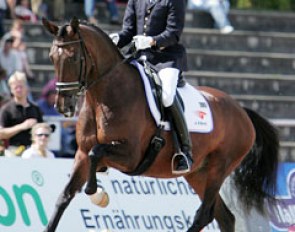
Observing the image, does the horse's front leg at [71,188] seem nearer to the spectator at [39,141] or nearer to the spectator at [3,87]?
the spectator at [39,141]

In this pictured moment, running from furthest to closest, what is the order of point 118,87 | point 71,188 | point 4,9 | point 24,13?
1. point 24,13
2. point 4,9
3. point 118,87
4. point 71,188

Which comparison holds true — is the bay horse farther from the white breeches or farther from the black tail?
the black tail

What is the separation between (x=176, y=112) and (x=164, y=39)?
0.76 metres

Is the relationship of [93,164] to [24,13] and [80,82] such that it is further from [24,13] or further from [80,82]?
[24,13]

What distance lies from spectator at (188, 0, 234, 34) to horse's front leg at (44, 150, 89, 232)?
9465 millimetres

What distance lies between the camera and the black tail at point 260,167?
1266cm

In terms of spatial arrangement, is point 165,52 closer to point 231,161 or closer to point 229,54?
point 231,161

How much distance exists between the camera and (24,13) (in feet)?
60.1

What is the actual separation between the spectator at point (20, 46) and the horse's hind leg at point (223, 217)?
560 centimetres

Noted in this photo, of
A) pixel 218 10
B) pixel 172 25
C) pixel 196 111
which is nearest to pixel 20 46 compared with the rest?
pixel 218 10

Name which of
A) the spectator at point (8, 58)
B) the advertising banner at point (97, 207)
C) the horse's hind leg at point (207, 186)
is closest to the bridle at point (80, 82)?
the horse's hind leg at point (207, 186)

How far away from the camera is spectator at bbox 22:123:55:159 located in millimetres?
12938

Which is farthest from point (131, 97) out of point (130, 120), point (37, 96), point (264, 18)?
point (264, 18)

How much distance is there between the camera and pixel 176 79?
10938 millimetres
